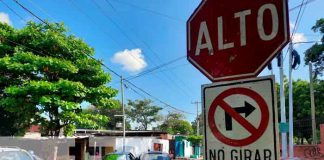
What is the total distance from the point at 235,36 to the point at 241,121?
0.66 meters

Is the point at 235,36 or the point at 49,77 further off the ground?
the point at 49,77

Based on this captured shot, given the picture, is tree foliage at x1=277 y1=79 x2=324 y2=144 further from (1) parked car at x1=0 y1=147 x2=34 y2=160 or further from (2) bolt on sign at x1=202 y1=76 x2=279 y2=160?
(2) bolt on sign at x1=202 y1=76 x2=279 y2=160

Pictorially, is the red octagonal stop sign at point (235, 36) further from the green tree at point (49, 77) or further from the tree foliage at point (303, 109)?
the tree foliage at point (303, 109)

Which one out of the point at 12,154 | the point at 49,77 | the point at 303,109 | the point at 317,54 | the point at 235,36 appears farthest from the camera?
the point at 303,109

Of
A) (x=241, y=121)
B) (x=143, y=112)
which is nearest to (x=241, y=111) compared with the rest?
(x=241, y=121)

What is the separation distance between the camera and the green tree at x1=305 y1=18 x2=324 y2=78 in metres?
24.9

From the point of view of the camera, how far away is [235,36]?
9.93ft

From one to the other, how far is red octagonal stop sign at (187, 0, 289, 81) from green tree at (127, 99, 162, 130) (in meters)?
64.0

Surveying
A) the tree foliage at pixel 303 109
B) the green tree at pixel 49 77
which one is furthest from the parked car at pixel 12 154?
the tree foliage at pixel 303 109

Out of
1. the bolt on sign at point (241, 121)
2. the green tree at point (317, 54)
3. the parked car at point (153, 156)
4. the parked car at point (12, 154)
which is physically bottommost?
the parked car at point (153, 156)

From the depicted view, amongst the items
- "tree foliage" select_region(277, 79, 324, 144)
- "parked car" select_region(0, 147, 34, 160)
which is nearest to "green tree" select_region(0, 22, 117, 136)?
"parked car" select_region(0, 147, 34, 160)

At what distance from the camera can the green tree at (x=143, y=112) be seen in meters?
Answer: 67.4

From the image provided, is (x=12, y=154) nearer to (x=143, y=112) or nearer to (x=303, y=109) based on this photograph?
(x=303, y=109)

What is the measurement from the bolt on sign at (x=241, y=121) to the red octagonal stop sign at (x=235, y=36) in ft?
0.51
